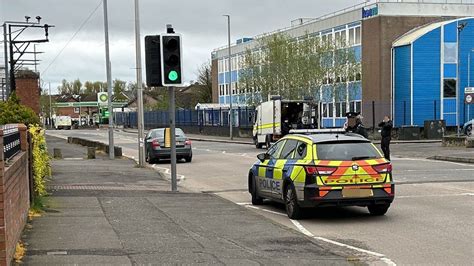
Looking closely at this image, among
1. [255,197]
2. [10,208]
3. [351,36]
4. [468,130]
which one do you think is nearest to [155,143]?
[255,197]

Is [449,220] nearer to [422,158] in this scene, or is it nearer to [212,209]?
Result: [212,209]

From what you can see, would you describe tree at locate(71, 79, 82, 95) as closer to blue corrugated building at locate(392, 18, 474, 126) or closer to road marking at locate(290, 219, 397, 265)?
blue corrugated building at locate(392, 18, 474, 126)

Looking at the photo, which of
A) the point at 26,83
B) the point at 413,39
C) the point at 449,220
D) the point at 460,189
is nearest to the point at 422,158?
the point at 460,189

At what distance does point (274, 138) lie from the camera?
32500mm

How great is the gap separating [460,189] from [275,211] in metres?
5.11

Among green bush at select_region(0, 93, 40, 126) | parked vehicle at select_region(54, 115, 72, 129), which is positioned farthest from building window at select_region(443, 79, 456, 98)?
parked vehicle at select_region(54, 115, 72, 129)

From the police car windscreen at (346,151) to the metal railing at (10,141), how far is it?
15.8ft

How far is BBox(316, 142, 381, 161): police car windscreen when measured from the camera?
10312mm

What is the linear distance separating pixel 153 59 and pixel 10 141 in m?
6.36

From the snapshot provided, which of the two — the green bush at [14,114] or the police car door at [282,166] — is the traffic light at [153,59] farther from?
the green bush at [14,114]

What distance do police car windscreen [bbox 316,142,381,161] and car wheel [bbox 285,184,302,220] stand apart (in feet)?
2.57

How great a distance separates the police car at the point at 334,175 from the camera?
10031 mm

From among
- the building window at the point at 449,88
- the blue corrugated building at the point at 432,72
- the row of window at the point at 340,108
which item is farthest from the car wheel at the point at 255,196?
the building window at the point at 449,88

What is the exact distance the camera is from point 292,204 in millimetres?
10555
